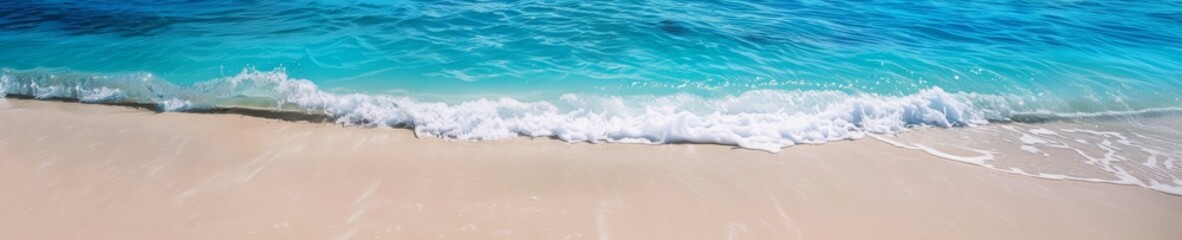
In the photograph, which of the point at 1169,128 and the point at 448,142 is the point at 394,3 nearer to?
the point at 448,142

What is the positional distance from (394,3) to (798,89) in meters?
6.95

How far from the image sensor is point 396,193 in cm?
342

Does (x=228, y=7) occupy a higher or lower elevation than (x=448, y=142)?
higher

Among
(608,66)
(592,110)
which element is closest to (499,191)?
(592,110)

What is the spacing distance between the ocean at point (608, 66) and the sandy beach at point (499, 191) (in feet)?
1.40

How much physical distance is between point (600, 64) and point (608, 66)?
12cm

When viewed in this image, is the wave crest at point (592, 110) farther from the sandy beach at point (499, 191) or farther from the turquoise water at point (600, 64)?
the sandy beach at point (499, 191)

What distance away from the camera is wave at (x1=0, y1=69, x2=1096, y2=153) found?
447 centimetres

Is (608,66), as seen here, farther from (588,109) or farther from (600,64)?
(588,109)

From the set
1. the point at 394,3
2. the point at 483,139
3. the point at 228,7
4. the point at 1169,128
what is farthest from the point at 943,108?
the point at 228,7

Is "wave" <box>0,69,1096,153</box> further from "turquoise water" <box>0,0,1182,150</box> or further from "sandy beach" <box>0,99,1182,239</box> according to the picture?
"sandy beach" <box>0,99,1182,239</box>

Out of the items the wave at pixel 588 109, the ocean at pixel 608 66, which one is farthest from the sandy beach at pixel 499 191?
the ocean at pixel 608 66

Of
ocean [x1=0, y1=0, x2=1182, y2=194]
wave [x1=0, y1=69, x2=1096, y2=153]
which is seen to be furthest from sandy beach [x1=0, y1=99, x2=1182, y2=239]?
ocean [x1=0, y1=0, x2=1182, y2=194]

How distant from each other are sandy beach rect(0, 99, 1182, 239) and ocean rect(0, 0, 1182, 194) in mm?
427
